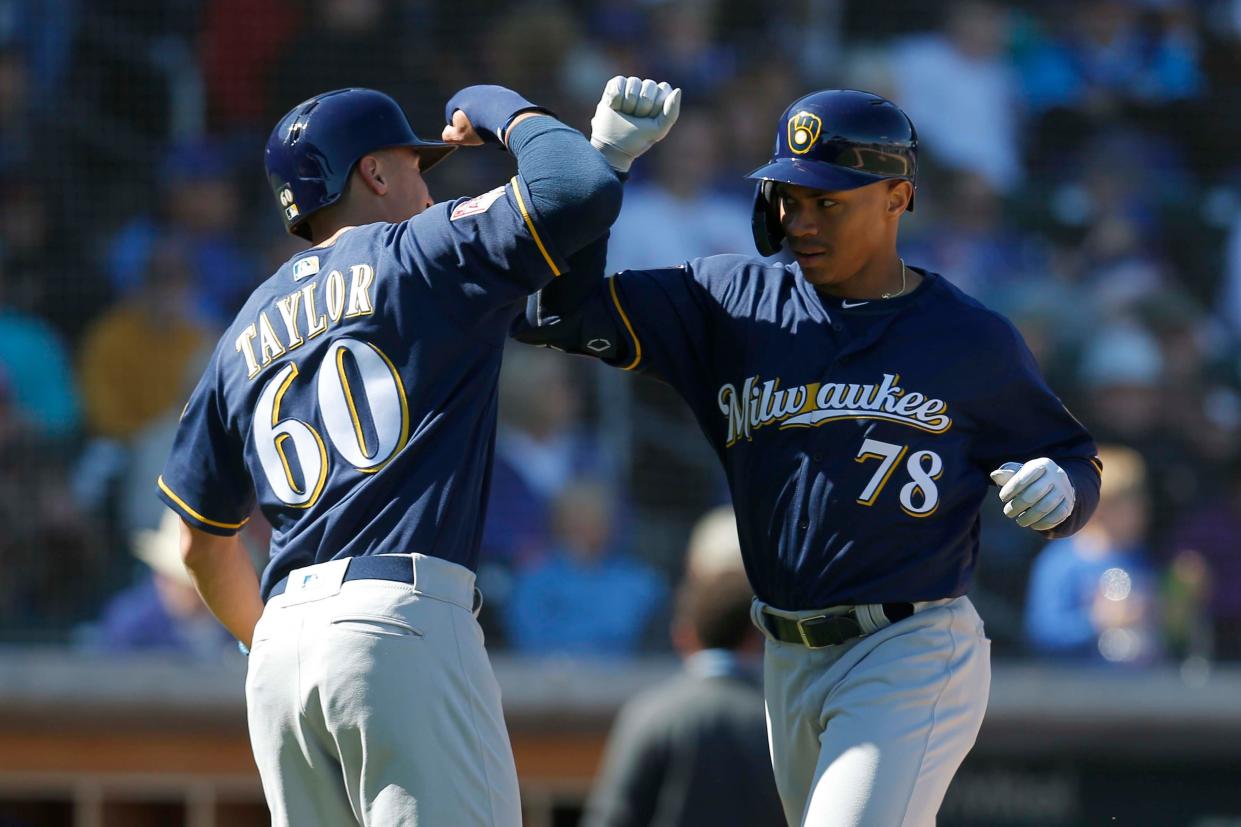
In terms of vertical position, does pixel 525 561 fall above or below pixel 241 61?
below

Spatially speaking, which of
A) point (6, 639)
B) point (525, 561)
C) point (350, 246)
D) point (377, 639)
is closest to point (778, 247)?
point (350, 246)

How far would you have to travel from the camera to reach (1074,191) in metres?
8.39

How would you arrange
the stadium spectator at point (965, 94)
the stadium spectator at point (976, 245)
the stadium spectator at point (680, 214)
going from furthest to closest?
1. the stadium spectator at point (965, 94)
2. the stadium spectator at point (976, 245)
3. the stadium spectator at point (680, 214)

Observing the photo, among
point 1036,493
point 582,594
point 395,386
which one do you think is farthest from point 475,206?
point 582,594

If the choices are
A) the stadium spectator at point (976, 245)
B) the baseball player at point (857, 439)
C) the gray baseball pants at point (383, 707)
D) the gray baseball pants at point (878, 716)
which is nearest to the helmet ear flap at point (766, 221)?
the baseball player at point (857, 439)

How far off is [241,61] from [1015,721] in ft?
16.1

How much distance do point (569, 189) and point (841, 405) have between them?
2.25 feet

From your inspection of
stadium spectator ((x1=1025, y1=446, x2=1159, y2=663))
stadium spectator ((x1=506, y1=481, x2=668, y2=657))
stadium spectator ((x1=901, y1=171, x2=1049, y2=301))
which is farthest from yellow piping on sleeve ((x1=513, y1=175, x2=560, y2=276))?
stadium spectator ((x1=901, y1=171, x2=1049, y2=301))

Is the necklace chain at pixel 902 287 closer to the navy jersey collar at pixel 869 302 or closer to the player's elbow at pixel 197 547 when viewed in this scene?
the navy jersey collar at pixel 869 302

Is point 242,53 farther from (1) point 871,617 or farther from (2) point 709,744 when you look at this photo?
(1) point 871,617

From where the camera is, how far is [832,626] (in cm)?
325

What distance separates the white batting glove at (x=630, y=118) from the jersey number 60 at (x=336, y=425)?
2.12 ft

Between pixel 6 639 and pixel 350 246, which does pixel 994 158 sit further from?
pixel 350 246

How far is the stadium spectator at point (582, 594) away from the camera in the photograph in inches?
275
